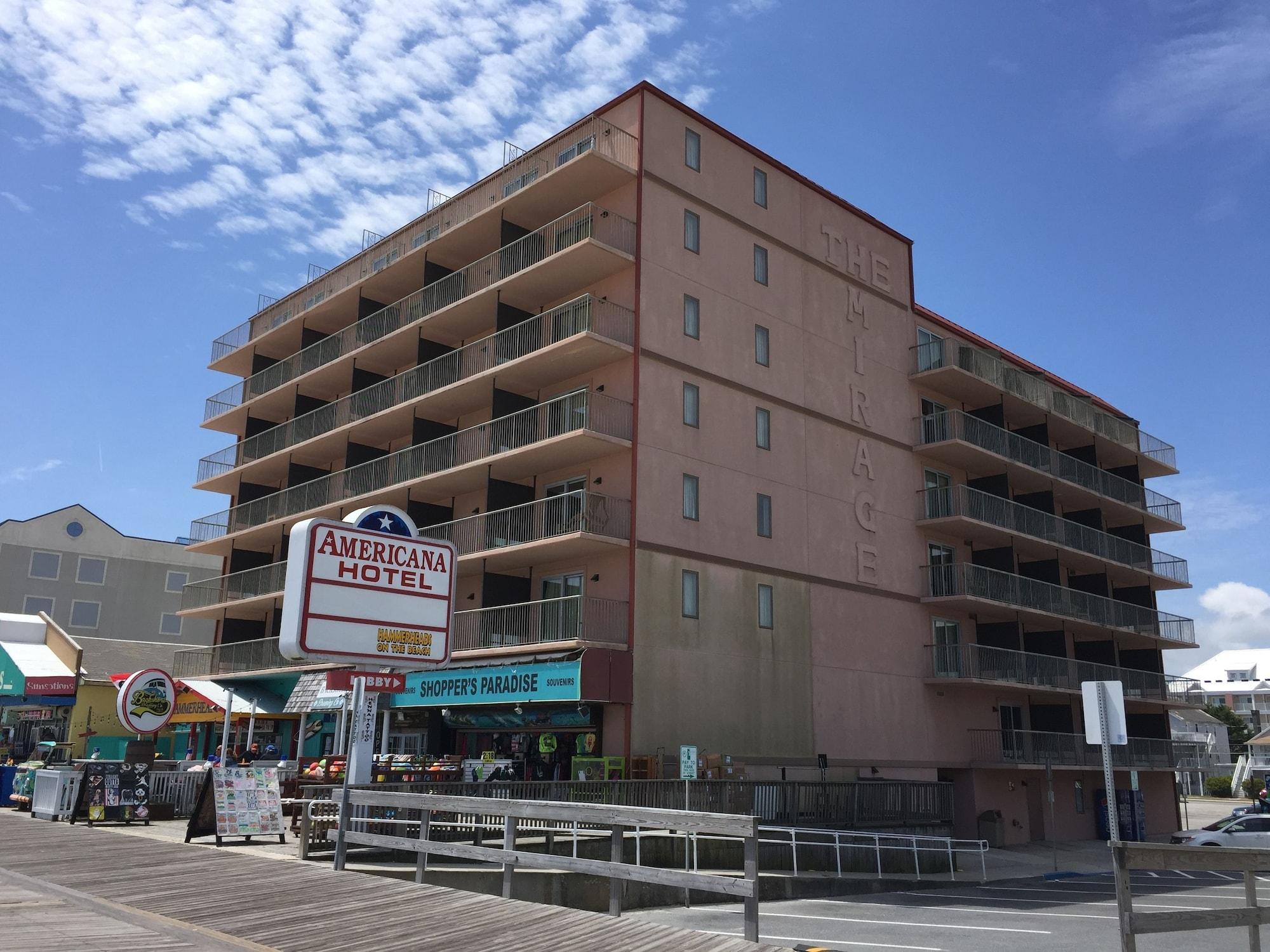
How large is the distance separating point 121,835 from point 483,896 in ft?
33.8

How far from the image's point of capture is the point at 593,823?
1065 cm

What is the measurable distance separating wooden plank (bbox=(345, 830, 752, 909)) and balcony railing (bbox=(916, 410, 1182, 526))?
29.1 m

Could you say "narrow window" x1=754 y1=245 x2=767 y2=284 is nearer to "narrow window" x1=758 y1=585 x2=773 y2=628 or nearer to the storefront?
"narrow window" x1=758 y1=585 x2=773 y2=628

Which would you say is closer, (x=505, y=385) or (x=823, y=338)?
(x=505, y=385)

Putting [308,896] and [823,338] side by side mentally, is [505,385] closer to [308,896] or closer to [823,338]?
[823,338]

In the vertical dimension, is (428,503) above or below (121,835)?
above

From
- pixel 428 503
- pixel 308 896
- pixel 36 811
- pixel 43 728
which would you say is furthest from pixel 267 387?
pixel 308 896

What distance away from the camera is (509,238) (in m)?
33.4

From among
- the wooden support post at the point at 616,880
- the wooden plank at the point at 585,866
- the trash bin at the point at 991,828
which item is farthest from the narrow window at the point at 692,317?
the wooden support post at the point at 616,880

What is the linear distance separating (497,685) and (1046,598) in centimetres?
2255

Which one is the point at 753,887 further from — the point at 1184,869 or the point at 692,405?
the point at 692,405

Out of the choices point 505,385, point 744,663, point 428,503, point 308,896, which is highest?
point 505,385

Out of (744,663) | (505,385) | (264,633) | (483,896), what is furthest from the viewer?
(264,633)

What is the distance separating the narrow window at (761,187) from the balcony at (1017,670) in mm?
15903
